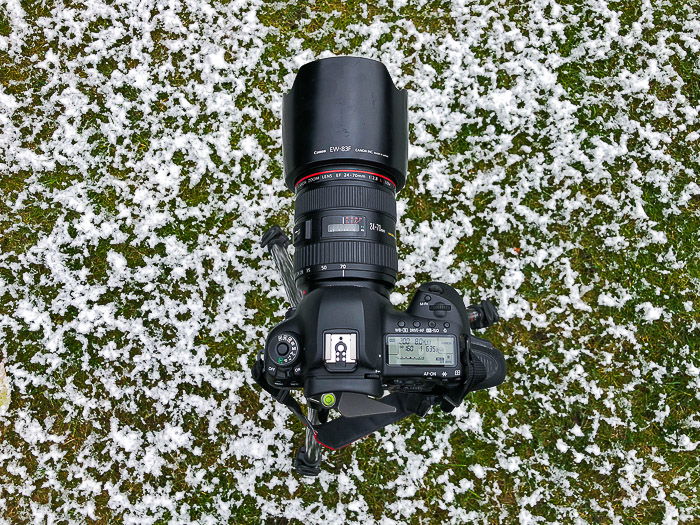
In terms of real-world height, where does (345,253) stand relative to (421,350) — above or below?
above

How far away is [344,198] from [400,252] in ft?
2.06

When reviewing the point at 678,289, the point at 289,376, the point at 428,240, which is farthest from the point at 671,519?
the point at 289,376

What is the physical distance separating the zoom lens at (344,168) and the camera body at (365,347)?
11 centimetres

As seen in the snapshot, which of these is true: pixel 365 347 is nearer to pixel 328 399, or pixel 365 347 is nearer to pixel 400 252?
pixel 328 399

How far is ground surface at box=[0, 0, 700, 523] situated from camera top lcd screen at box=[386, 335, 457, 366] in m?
→ 0.71

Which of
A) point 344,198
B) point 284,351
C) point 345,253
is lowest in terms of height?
point 284,351

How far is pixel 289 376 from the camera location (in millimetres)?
1279

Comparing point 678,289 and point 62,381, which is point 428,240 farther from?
point 62,381

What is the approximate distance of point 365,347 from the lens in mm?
1256

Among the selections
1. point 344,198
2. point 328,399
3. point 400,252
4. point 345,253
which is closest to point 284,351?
point 328,399

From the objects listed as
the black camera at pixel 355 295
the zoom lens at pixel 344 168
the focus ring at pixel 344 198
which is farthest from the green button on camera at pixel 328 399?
the focus ring at pixel 344 198

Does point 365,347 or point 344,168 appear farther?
point 344,168

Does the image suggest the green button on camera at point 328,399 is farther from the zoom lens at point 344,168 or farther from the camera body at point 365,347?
the zoom lens at point 344,168

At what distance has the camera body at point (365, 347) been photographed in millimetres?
1242
